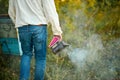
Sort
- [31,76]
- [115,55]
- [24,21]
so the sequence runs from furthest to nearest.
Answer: [115,55] → [31,76] → [24,21]

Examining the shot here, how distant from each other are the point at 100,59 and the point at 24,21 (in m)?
1.92

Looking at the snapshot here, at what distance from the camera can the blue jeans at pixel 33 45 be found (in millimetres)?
5766

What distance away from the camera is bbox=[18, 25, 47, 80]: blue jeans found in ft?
18.9

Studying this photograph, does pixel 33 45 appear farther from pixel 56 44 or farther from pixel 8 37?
pixel 8 37

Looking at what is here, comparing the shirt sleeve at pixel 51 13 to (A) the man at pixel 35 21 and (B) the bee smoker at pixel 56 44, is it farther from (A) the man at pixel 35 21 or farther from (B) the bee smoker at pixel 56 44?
(B) the bee smoker at pixel 56 44

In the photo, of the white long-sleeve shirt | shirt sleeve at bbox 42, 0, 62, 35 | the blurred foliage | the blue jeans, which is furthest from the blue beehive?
shirt sleeve at bbox 42, 0, 62, 35

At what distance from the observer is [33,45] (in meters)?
5.92

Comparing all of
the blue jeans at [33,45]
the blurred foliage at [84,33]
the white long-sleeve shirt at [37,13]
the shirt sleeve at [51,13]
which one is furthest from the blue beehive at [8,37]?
the shirt sleeve at [51,13]

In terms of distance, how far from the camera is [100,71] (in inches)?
275

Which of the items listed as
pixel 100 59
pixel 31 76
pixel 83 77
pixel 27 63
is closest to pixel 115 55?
pixel 100 59

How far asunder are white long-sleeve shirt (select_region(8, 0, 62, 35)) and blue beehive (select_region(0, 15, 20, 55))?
3.82 feet

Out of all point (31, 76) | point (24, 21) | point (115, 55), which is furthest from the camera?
point (115, 55)

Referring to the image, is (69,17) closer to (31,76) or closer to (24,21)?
(31,76)

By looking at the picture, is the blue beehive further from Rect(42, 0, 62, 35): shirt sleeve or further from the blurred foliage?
Rect(42, 0, 62, 35): shirt sleeve
